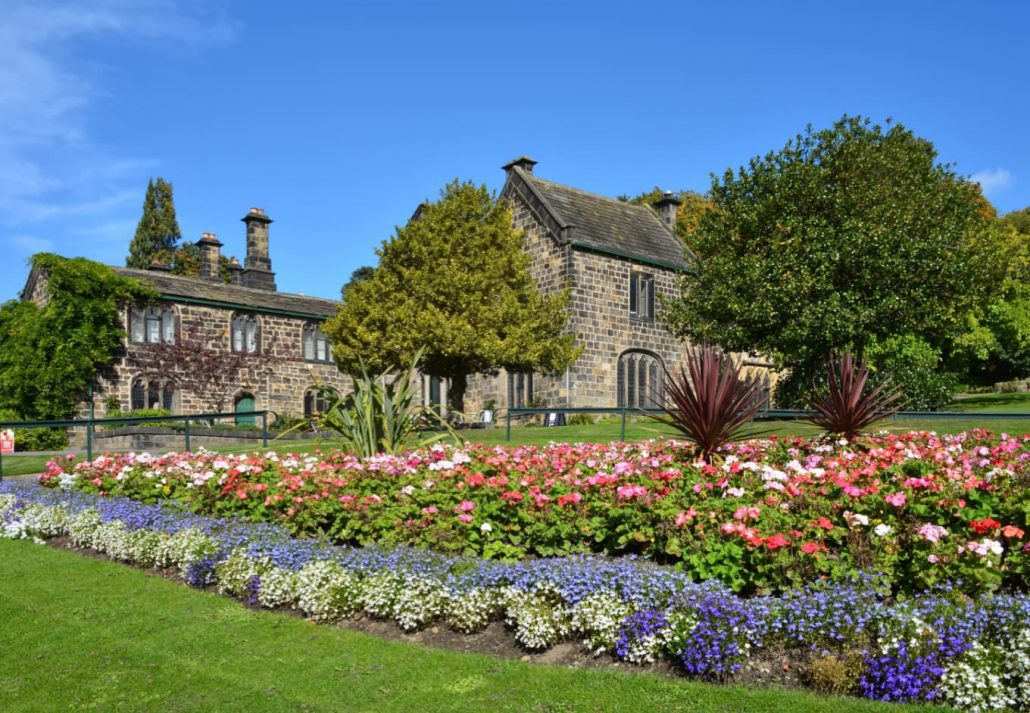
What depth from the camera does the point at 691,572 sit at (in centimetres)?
613

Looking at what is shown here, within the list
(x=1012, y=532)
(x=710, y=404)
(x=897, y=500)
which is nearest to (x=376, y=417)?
(x=710, y=404)

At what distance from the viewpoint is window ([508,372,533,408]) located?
30.8 m

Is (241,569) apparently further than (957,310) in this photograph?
No

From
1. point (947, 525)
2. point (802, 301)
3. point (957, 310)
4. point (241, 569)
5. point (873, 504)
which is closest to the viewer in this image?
point (947, 525)

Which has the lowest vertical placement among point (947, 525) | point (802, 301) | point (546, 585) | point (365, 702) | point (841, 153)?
point (365, 702)

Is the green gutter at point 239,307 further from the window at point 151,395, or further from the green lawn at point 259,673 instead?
the green lawn at point 259,673

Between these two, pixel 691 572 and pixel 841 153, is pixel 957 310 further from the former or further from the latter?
pixel 691 572

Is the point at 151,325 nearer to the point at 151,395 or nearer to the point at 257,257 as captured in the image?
the point at 151,395

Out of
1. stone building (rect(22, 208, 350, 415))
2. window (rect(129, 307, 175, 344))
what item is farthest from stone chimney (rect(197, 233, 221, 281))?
window (rect(129, 307, 175, 344))

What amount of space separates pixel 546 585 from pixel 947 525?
9.53 ft

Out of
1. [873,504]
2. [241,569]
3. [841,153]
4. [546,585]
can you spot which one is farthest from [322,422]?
[841,153]

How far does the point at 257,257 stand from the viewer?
130ft

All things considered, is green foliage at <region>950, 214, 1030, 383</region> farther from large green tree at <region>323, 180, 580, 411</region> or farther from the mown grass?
large green tree at <region>323, 180, 580, 411</region>

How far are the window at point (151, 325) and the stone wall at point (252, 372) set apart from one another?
0.88 ft
